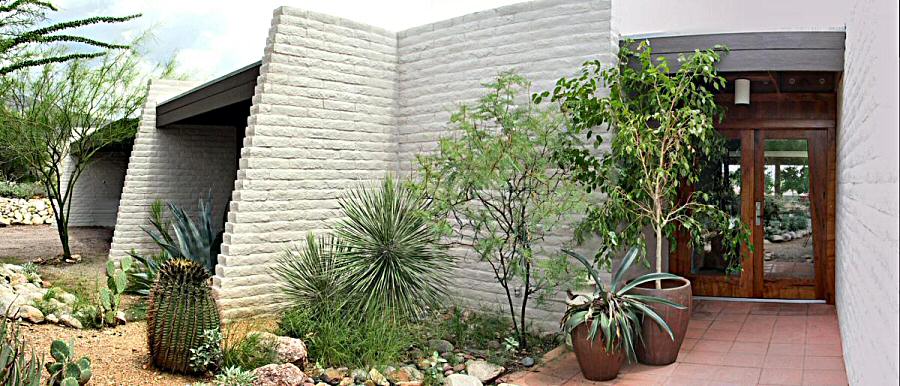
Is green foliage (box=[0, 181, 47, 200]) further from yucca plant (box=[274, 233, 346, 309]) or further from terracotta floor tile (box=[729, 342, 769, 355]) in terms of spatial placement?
terracotta floor tile (box=[729, 342, 769, 355])

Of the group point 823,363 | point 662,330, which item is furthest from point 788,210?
point 662,330

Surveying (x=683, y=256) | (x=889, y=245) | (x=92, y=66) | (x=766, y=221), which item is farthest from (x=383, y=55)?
(x=92, y=66)

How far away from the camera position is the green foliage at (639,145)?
5281mm

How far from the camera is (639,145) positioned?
5254 mm

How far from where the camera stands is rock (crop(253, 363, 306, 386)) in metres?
4.53

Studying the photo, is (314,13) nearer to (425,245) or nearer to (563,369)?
(425,245)

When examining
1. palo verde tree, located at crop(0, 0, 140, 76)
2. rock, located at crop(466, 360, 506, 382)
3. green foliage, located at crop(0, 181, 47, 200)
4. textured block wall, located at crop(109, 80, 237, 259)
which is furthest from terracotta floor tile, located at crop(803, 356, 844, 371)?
green foliage, located at crop(0, 181, 47, 200)

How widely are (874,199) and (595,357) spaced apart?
2.28 meters

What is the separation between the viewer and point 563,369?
5227mm

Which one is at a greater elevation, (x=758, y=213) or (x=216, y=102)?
(x=216, y=102)

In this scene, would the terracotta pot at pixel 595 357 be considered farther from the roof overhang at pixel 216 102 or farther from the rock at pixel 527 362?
the roof overhang at pixel 216 102

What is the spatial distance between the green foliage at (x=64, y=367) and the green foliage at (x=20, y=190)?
55.1 feet

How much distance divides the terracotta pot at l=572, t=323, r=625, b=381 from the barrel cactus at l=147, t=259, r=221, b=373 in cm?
272

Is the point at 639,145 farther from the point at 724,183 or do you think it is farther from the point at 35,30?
the point at 35,30
